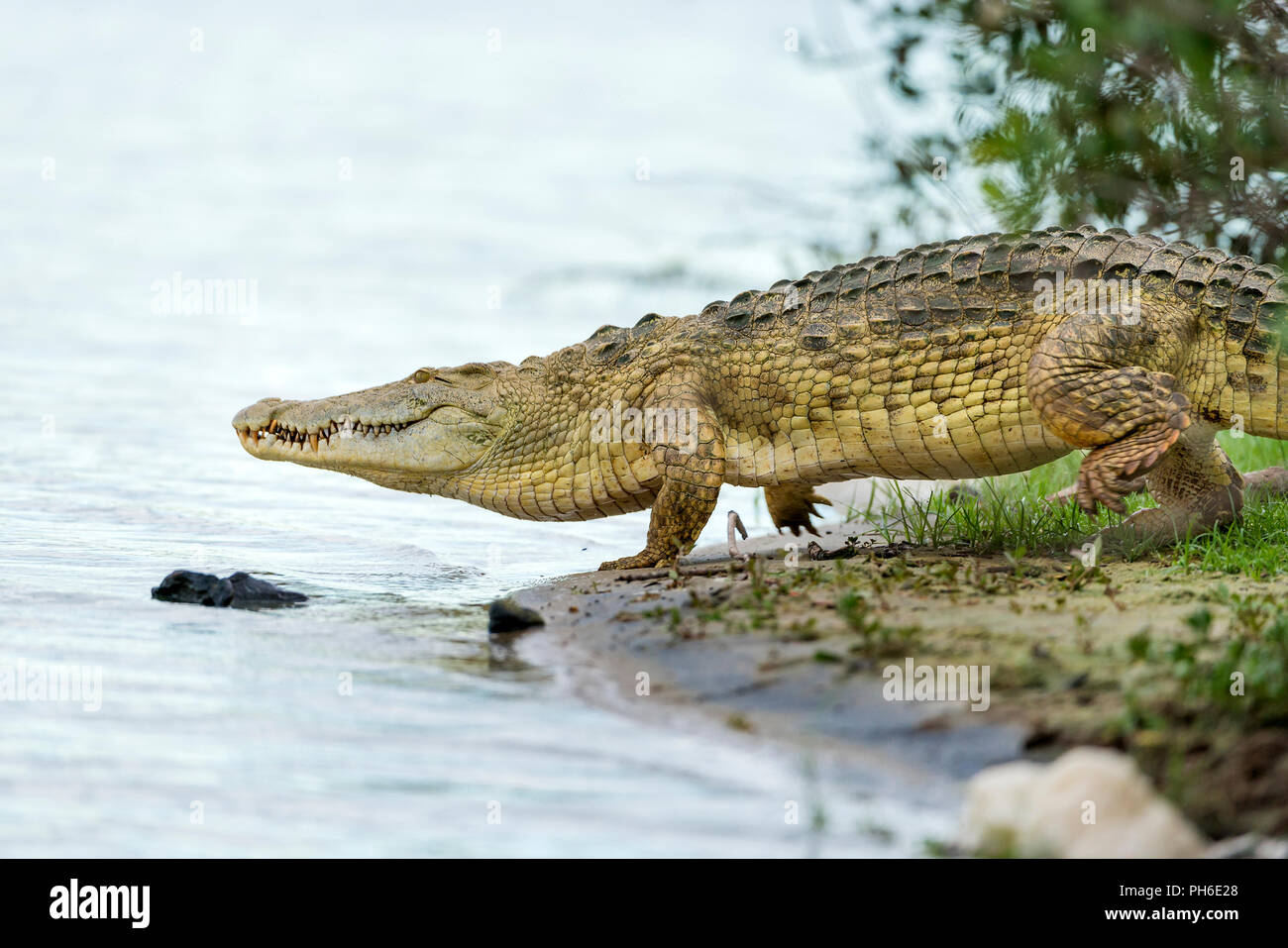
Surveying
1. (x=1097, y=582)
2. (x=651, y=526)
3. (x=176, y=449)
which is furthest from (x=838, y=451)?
(x=176, y=449)

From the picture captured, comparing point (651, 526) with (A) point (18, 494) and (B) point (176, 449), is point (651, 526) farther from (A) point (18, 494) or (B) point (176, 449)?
(B) point (176, 449)

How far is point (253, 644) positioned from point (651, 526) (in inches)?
83.1

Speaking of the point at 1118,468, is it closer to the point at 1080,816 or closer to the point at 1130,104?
the point at 1130,104

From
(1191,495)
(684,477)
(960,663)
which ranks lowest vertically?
(960,663)

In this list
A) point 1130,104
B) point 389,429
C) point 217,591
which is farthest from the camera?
point 389,429

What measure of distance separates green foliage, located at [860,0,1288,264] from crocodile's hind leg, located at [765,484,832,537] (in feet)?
9.67

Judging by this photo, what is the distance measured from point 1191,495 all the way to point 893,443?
4.73 ft

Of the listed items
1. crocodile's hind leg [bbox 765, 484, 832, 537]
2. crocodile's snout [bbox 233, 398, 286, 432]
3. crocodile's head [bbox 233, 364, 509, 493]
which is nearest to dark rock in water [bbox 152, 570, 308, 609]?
crocodile's head [bbox 233, 364, 509, 493]

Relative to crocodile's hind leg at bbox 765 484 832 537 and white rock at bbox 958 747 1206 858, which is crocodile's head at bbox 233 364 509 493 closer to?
crocodile's hind leg at bbox 765 484 832 537

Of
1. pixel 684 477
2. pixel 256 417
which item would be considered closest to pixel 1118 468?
pixel 684 477

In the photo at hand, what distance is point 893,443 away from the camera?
6078mm

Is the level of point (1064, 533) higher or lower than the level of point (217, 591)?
higher

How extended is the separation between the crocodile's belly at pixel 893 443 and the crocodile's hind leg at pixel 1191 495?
0.50m

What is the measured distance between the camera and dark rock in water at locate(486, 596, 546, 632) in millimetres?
5133
